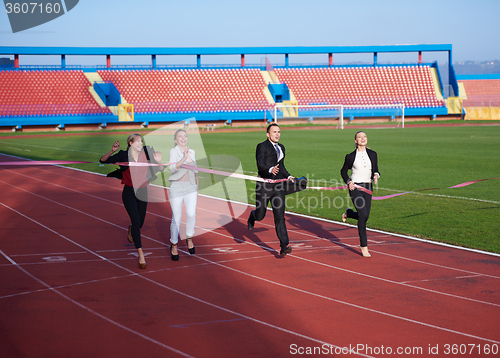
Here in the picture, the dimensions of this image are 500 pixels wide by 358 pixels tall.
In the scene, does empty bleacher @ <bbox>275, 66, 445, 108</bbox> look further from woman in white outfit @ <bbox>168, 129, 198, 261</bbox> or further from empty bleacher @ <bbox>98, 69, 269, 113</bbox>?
woman in white outfit @ <bbox>168, 129, 198, 261</bbox>

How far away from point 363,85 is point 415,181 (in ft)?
161

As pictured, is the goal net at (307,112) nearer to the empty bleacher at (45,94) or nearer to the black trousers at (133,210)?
the empty bleacher at (45,94)

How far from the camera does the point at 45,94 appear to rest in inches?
2082

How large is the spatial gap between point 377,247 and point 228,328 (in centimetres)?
420

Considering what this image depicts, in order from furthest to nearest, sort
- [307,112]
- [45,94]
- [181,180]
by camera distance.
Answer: [307,112] < [45,94] < [181,180]

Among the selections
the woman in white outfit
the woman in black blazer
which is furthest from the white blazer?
the woman in black blazer

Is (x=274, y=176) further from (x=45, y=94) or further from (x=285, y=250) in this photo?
(x=45, y=94)

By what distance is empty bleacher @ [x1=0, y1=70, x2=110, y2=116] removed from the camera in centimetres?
5059

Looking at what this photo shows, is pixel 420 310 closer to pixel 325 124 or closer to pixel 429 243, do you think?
pixel 429 243

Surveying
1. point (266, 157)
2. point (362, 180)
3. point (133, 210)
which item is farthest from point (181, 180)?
point (362, 180)

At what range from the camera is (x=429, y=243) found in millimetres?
9109

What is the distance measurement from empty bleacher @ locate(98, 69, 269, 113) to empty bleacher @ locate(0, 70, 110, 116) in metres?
3.81

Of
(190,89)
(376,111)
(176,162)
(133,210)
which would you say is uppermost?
(190,89)

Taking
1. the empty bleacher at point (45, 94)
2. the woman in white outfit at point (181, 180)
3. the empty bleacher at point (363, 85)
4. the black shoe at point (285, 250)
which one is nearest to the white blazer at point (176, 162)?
the woman in white outfit at point (181, 180)
